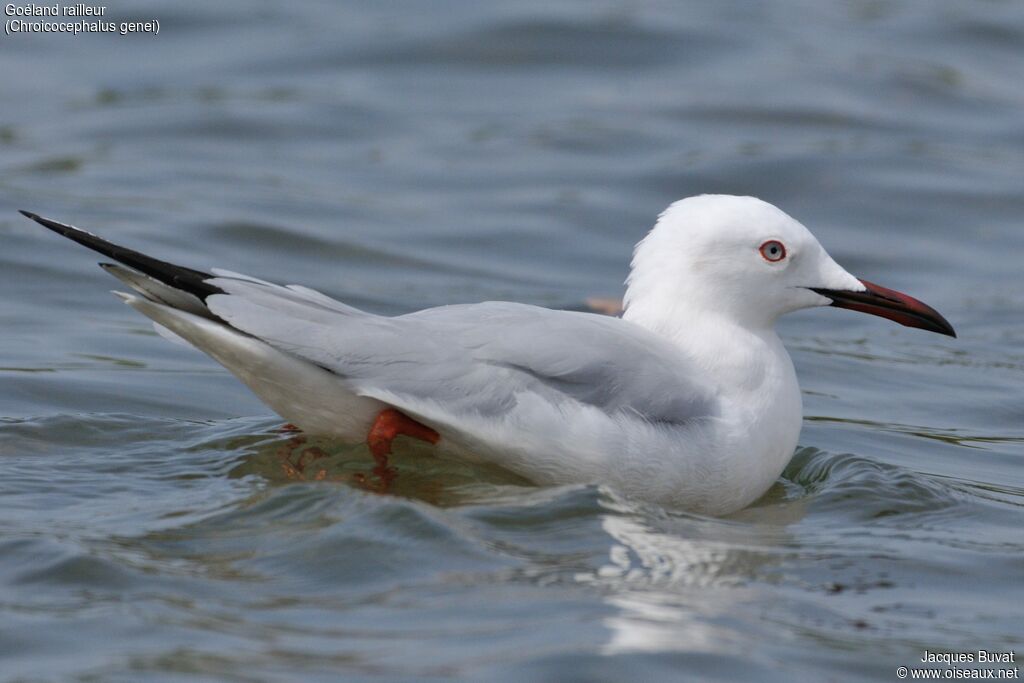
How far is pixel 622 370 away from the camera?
596cm

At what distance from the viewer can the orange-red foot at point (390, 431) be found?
237 inches

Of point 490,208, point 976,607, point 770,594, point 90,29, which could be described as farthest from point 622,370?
point 90,29

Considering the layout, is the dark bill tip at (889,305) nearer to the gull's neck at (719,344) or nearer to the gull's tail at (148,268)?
the gull's neck at (719,344)

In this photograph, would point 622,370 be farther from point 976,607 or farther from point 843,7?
point 843,7

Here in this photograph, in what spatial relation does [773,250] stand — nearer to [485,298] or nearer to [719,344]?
[719,344]

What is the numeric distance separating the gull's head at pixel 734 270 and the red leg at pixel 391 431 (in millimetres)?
1021

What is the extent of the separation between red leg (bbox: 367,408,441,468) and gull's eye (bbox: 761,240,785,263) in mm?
1488

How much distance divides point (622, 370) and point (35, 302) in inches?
198

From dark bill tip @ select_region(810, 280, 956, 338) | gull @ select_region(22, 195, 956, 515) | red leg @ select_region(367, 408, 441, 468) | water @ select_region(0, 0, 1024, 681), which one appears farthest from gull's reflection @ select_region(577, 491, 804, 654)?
dark bill tip @ select_region(810, 280, 956, 338)

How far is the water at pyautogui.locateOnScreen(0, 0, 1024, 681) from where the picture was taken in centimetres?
494

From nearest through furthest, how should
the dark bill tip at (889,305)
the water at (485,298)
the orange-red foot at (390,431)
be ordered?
the water at (485,298) → the orange-red foot at (390,431) → the dark bill tip at (889,305)

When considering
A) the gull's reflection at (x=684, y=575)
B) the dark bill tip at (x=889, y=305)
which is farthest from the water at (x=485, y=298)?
the dark bill tip at (x=889, y=305)

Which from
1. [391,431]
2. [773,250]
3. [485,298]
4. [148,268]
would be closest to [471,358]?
[391,431]

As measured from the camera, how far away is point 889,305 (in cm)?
659
